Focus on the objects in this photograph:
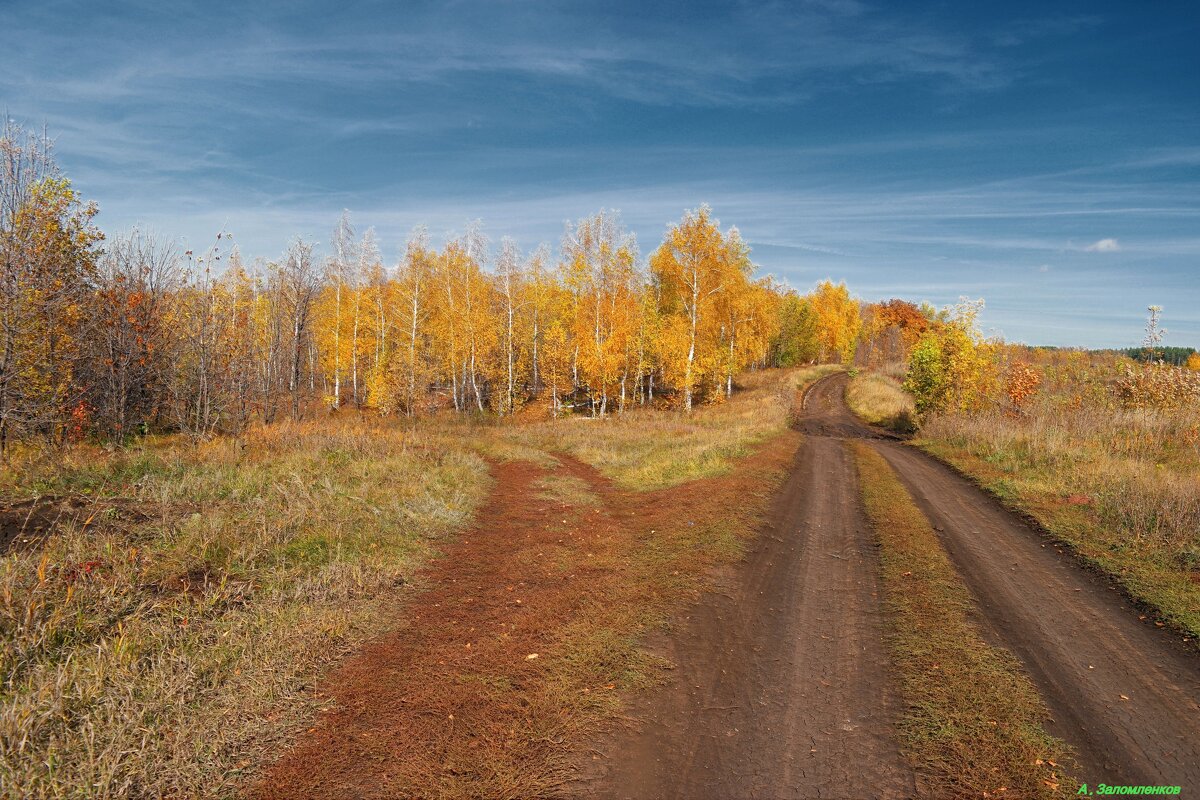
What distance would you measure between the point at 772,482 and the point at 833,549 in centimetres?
510

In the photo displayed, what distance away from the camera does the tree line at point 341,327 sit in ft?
44.2

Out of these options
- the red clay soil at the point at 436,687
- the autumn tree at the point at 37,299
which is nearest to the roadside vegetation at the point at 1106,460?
the red clay soil at the point at 436,687

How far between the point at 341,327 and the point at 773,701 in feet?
135

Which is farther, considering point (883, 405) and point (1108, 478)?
point (883, 405)

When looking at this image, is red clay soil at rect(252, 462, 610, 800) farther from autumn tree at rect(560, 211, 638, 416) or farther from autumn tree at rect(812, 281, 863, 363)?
autumn tree at rect(812, 281, 863, 363)

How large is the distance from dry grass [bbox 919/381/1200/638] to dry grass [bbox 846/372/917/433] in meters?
9.75

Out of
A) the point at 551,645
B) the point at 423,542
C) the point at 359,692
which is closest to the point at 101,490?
the point at 423,542

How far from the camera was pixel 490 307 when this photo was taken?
3959 cm

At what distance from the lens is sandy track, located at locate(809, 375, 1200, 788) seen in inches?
175

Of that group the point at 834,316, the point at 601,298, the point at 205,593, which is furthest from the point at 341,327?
the point at 834,316

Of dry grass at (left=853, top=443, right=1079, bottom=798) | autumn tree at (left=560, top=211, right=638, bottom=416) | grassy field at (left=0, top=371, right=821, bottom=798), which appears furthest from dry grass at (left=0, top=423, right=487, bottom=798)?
autumn tree at (left=560, top=211, right=638, bottom=416)

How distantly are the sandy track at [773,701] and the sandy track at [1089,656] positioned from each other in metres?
1.54

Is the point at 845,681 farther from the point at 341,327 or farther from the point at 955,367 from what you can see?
the point at 341,327

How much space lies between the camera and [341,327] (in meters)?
39.2
